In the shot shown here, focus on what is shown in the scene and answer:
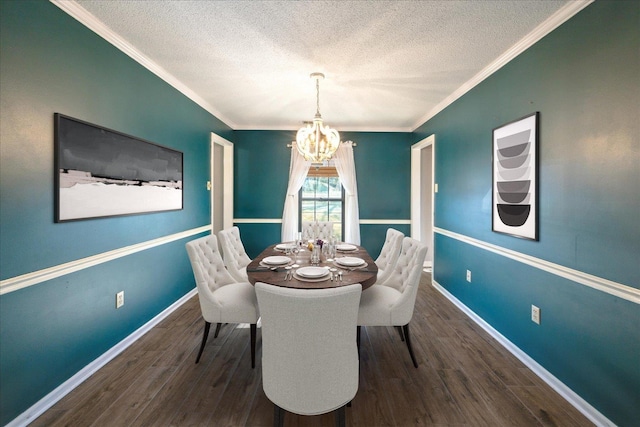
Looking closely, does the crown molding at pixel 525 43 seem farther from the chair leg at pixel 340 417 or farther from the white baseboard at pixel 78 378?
the white baseboard at pixel 78 378

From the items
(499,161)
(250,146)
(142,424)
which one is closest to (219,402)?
(142,424)

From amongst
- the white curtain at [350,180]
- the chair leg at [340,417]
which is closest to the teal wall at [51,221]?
the chair leg at [340,417]

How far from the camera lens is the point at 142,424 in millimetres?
1617

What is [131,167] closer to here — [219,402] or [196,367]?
[196,367]

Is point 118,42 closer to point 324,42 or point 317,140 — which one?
point 324,42

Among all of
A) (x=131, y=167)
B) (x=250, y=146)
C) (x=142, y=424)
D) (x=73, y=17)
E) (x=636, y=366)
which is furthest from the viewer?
(x=250, y=146)

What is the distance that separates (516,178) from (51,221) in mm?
3464

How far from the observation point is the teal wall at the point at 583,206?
5.00 ft

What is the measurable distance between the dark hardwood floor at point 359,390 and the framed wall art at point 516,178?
1.09 m

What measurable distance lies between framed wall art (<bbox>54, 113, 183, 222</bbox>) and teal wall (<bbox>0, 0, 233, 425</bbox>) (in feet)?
0.20

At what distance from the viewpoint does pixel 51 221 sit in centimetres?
180

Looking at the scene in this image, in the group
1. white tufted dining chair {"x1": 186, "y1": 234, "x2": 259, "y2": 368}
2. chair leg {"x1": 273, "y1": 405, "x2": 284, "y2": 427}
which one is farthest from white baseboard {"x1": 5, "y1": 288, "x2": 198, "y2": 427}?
chair leg {"x1": 273, "y1": 405, "x2": 284, "y2": 427}

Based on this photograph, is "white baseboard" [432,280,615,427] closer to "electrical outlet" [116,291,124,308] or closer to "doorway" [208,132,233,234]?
"electrical outlet" [116,291,124,308]

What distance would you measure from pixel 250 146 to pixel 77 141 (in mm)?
3297
